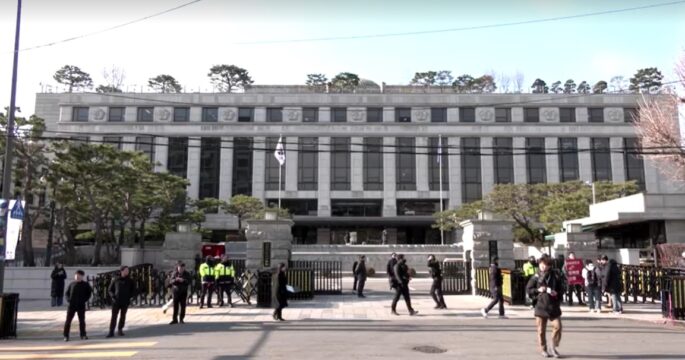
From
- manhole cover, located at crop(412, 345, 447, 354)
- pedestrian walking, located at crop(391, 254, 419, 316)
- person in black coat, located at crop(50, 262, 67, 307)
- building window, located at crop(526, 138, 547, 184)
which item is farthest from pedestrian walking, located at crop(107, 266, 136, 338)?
building window, located at crop(526, 138, 547, 184)

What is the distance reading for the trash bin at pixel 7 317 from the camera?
12.4m

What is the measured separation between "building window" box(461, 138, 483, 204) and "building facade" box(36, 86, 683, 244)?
0.40ft

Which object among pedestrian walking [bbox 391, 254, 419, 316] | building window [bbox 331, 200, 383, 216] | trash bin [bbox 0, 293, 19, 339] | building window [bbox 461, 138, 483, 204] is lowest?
trash bin [bbox 0, 293, 19, 339]

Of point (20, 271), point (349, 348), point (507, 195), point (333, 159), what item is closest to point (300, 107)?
point (333, 159)

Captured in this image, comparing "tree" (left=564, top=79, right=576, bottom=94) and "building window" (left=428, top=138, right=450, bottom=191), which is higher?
"tree" (left=564, top=79, right=576, bottom=94)

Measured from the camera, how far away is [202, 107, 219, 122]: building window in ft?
213

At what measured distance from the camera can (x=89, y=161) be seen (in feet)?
92.9

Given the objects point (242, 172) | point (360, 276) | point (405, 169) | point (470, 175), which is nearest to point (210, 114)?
point (242, 172)

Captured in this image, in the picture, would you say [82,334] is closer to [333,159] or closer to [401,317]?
[401,317]

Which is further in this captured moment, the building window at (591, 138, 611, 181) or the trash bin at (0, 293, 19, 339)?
the building window at (591, 138, 611, 181)

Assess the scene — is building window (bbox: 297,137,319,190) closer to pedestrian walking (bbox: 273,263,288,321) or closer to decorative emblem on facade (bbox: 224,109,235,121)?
decorative emblem on facade (bbox: 224,109,235,121)

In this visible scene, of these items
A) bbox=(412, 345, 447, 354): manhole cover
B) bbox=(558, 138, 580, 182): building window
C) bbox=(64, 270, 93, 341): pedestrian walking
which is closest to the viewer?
bbox=(412, 345, 447, 354): manhole cover

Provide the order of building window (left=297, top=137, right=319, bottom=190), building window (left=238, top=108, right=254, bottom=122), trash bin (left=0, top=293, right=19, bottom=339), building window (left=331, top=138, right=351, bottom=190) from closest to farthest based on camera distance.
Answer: trash bin (left=0, top=293, right=19, bottom=339), building window (left=297, top=137, right=319, bottom=190), building window (left=331, top=138, right=351, bottom=190), building window (left=238, top=108, right=254, bottom=122)

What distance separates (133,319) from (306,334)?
6.21m
